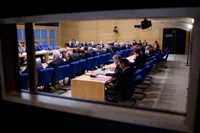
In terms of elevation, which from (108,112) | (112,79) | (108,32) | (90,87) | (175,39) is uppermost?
(108,32)

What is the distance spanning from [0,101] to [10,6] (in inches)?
48.8

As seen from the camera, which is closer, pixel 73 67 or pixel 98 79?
pixel 98 79

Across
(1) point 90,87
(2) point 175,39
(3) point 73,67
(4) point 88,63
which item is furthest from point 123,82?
(2) point 175,39

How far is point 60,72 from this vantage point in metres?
6.02

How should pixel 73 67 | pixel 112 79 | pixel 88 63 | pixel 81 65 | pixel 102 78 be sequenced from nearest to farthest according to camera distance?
pixel 102 78 < pixel 112 79 < pixel 73 67 < pixel 81 65 < pixel 88 63

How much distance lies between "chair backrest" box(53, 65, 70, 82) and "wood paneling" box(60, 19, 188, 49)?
42.9 feet

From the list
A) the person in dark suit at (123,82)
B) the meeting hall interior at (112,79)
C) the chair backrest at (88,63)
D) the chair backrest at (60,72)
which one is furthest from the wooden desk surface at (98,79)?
the chair backrest at (88,63)

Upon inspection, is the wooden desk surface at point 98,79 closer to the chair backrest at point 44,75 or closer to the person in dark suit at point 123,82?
the person in dark suit at point 123,82

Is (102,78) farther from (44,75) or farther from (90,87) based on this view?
(44,75)

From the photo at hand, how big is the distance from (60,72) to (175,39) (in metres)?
14.3

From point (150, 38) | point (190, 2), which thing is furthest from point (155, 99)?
point (150, 38)

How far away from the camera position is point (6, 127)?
2729 mm

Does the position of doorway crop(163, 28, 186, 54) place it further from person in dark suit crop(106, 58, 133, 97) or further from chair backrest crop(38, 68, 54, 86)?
person in dark suit crop(106, 58, 133, 97)

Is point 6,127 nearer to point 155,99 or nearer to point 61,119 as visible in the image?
point 61,119
